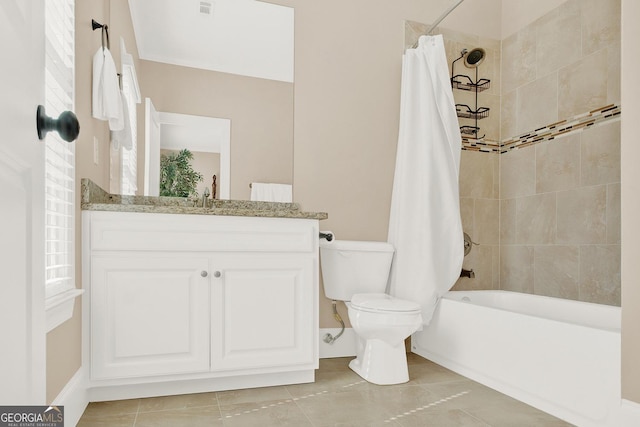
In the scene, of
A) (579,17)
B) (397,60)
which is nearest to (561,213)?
(579,17)

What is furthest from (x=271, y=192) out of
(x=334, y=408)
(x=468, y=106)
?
(x=468, y=106)

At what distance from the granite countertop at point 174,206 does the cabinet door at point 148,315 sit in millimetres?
218

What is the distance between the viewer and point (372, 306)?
7.54 feet

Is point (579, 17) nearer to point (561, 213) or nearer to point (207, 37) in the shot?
point (561, 213)

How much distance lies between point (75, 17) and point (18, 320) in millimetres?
1540

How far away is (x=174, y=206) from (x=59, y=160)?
796 millimetres

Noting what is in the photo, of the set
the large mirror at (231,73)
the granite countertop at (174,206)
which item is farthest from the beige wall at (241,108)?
the granite countertop at (174,206)

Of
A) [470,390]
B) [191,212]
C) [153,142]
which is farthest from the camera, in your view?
[153,142]

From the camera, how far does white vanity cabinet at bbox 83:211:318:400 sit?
6.45 ft

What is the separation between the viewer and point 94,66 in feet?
6.36

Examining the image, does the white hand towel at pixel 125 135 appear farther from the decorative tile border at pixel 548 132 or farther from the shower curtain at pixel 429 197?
the decorative tile border at pixel 548 132

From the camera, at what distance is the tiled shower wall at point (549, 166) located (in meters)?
2.60

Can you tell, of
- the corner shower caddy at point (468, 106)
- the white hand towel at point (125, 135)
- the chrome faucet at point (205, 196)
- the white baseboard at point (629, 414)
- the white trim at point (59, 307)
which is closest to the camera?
the white trim at point (59, 307)

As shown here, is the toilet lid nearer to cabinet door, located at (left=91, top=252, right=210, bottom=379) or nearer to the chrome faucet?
cabinet door, located at (left=91, top=252, right=210, bottom=379)
